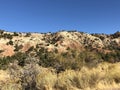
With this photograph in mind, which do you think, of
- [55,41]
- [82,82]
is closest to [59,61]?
[82,82]

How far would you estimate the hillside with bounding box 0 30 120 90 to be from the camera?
1078cm

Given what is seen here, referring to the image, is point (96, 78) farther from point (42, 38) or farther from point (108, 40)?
point (108, 40)

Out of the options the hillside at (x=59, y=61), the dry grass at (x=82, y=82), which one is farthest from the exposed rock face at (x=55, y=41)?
the dry grass at (x=82, y=82)

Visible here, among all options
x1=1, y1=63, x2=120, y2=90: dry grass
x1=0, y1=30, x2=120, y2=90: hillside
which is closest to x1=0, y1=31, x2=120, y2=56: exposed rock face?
x1=0, y1=30, x2=120, y2=90: hillside

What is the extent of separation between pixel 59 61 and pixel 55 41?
150ft

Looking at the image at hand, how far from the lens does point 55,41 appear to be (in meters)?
65.9

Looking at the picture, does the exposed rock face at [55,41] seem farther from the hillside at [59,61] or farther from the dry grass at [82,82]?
the dry grass at [82,82]

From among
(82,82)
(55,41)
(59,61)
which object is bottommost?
(82,82)

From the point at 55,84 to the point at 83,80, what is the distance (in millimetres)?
1270

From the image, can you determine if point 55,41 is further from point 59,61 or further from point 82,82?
point 82,82

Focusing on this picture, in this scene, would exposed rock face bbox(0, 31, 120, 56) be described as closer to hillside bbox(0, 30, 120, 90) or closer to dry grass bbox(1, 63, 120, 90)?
hillside bbox(0, 30, 120, 90)

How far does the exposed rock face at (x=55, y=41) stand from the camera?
59.0 m

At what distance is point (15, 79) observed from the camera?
44.9 feet

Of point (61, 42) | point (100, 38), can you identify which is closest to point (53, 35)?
point (61, 42)
